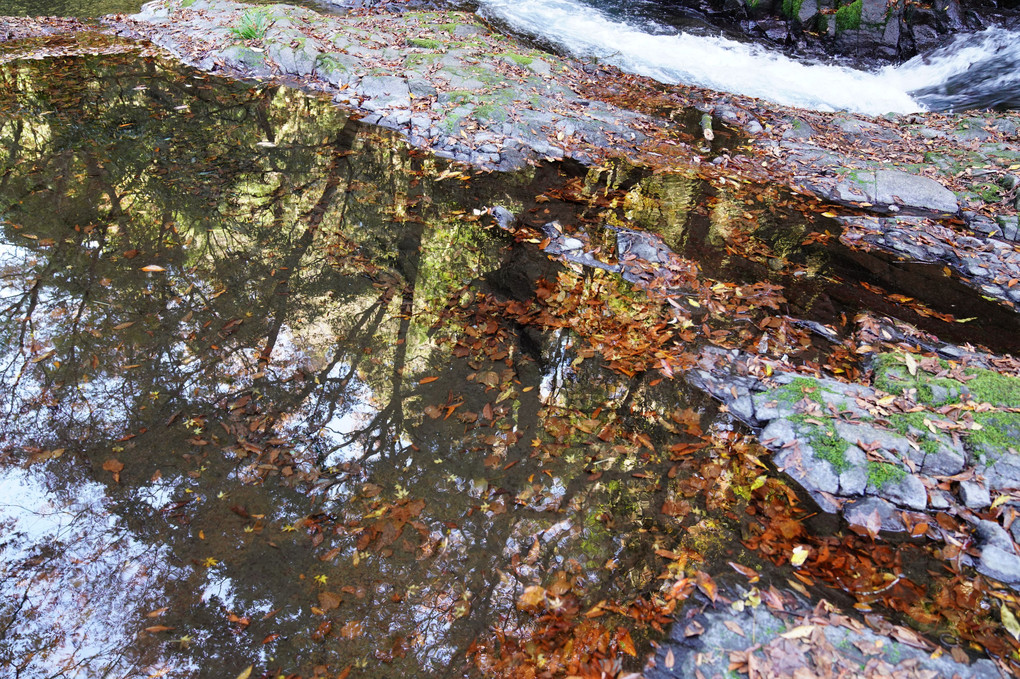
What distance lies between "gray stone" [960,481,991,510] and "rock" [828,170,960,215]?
478 cm

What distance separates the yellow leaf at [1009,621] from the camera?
9.53 ft

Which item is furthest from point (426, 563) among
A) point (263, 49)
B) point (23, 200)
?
point (263, 49)

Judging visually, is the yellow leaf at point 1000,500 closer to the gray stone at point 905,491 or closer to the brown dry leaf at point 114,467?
the gray stone at point 905,491

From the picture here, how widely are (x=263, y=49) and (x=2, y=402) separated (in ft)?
26.0

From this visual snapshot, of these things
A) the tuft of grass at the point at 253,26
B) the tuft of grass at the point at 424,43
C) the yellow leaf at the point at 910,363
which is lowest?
the yellow leaf at the point at 910,363

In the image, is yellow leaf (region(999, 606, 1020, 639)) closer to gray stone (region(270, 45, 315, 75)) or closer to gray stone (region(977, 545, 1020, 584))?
gray stone (region(977, 545, 1020, 584))

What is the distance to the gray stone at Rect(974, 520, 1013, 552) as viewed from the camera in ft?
10.7

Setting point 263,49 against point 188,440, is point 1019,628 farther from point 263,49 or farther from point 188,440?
point 263,49

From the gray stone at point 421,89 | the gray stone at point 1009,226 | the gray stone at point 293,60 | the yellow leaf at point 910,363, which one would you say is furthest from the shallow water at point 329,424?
the gray stone at point 293,60

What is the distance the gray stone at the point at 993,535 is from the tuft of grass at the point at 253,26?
1143 centimetres

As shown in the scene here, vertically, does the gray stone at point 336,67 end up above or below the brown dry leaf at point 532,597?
above

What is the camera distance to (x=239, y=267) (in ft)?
16.9

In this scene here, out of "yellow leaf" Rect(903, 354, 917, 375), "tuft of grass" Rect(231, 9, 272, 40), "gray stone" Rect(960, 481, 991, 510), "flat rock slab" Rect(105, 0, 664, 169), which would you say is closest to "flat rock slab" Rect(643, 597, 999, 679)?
"gray stone" Rect(960, 481, 991, 510)

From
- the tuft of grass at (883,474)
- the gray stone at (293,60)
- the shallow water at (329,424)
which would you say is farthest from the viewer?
the gray stone at (293,60)
